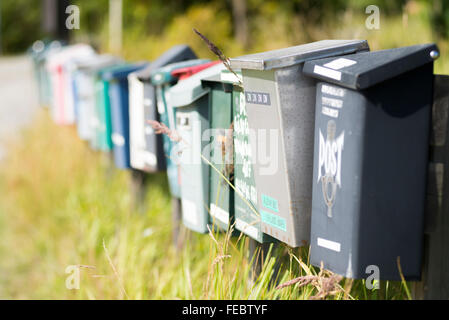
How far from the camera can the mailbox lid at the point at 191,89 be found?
12.9 feet

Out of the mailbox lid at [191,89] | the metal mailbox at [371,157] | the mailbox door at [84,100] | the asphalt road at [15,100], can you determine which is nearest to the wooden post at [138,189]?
the mailbox door at [84,100]

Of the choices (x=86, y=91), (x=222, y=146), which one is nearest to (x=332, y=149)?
(x=222, y=146)

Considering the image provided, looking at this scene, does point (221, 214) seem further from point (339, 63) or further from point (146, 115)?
point (146, 115)

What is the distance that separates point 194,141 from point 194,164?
0.14 meters

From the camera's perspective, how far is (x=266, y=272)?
3350 mm

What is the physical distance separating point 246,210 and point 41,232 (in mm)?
3673

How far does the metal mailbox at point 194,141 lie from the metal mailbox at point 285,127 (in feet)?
2.25

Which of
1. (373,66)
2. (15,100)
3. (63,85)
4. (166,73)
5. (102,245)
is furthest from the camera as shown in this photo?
(15,100)

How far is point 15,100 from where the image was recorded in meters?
15.6

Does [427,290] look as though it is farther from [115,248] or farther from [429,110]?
[115,248]

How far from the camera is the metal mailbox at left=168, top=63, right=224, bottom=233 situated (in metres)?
3.96

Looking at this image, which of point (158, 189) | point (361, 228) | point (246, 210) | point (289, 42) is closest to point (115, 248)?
point (158, 189)

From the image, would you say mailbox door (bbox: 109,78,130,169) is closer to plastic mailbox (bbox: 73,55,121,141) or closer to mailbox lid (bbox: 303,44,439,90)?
plastic mailbox (bbox: 73,55,121,141)

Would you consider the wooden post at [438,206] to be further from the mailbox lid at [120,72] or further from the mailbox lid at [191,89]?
the mailbox lid at [120,72]
